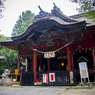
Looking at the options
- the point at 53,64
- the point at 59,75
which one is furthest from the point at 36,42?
the point at 53,64

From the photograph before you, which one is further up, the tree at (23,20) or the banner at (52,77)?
the tree at (23,20)

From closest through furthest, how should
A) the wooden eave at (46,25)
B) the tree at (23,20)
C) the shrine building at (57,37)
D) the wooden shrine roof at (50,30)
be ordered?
the shrine building at (57,37) < the wooden eave at (46,25) < the wooden shrine roof at (50,30) < the tree at (23,20)

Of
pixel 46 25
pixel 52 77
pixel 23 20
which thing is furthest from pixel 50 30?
pixel 23 20

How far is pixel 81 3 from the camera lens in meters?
6.37

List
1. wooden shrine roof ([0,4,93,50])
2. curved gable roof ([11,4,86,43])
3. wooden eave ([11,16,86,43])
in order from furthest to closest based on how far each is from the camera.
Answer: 1. wooden shrine roof ([0,4,93,50])
2. curved gable roof ([11,4,86,43])
3. wooden eave ([11,16,86,43])

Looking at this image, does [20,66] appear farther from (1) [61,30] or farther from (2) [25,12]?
(2) [25,12]

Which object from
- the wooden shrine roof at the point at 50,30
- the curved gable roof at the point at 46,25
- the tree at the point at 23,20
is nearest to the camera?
the curved gable roof at the point at 46,25

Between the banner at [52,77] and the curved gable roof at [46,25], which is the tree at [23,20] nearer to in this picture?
the curved gable roof at [46,25]

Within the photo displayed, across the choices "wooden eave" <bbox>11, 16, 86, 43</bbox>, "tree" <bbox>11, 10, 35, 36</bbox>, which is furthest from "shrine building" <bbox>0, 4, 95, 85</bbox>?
"tree" <bbox>11, 10, 35, 36</bbox>

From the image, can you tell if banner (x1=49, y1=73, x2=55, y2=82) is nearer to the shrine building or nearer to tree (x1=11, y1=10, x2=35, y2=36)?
the shrine building

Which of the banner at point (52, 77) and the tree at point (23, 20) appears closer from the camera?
the banner at point (52, 77)

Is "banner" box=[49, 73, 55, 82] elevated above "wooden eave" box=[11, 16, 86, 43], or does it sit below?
below

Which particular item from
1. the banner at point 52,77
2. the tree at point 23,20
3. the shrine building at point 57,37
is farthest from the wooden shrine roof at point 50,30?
the tree at point 23,20

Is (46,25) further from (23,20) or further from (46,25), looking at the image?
(23,20)
